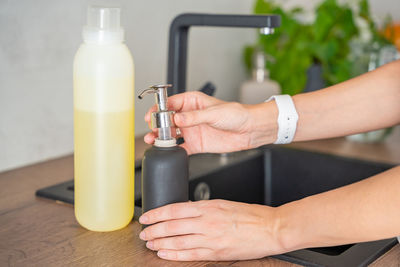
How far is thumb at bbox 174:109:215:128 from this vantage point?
768 millimetres

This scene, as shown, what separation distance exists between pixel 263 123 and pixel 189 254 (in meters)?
0.34

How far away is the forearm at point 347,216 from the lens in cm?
67

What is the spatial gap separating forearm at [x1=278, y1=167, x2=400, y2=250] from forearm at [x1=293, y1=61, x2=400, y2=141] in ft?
1.04

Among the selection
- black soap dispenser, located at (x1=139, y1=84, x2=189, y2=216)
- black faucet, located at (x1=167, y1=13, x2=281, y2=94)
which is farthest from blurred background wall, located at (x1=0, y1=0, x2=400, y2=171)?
black soap dispenser, located at (x1=139, y1=84, x2=189, y2=216)

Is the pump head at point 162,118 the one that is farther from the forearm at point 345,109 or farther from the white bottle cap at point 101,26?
the forearm at point 345,109

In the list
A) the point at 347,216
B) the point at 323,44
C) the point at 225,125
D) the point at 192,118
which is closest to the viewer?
the point at 347,216

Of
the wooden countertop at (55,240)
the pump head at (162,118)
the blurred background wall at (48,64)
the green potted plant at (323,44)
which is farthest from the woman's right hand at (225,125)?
the green potted plant at (323,44)

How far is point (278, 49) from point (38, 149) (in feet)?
3.20

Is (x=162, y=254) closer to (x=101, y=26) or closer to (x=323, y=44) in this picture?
(x=101, y=26)

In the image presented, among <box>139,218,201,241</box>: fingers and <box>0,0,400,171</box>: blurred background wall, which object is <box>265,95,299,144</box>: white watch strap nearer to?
<box>139,218,201,241</box>: fingers

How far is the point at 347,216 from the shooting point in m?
0.68

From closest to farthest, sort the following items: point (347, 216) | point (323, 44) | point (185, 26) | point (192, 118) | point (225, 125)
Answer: point (347, 216)
point (192, 118)
point (225, 125)
point (185, 26)
point (323, 44)

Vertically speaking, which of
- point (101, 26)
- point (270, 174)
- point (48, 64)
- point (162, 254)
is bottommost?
point (270, 174)

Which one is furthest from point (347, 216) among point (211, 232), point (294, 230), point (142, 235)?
point (142, 235)
